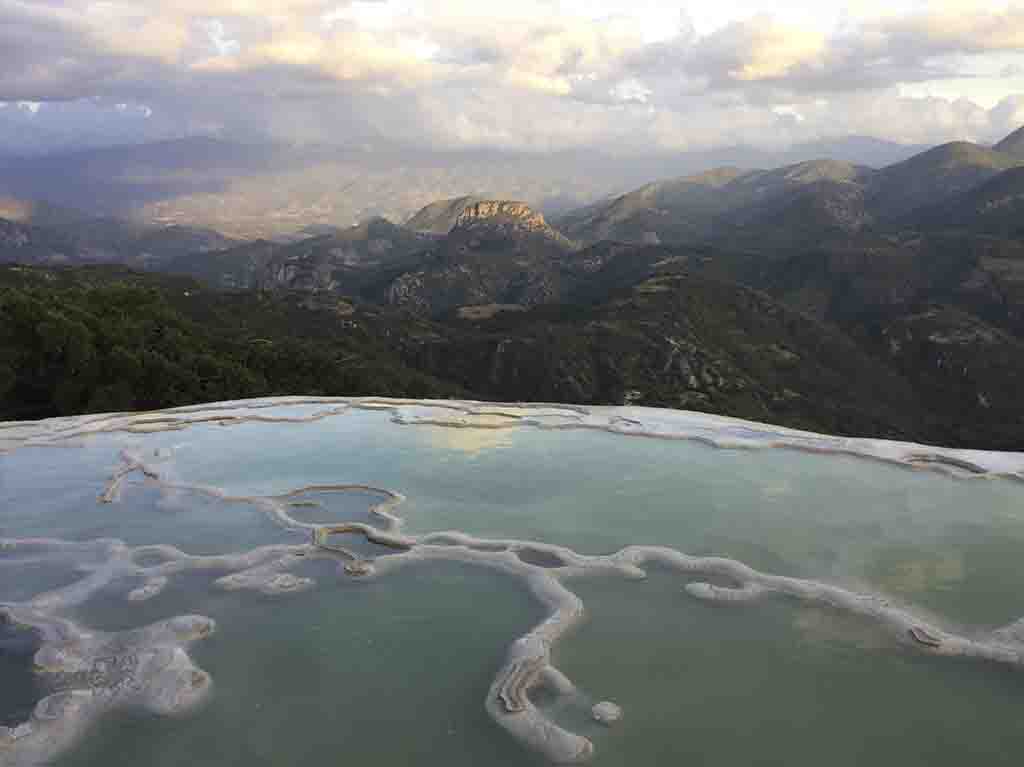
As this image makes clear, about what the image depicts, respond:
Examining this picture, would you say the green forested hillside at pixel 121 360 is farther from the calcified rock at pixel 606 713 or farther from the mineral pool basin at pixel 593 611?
the calcified rock at pixel 606 713

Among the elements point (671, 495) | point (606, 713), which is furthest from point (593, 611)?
point (671, 495)

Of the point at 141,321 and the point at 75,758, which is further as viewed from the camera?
the point at 141,321

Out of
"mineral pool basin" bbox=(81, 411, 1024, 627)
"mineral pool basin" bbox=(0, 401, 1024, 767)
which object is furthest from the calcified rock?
"mineral pool basin" bbox=(81, 411, 1024, 627)

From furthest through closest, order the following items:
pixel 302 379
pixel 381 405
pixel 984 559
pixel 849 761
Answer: pixel 302 379, pixel 381 405, pixel 984 559, pixel 849 761

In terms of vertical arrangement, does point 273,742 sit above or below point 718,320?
above

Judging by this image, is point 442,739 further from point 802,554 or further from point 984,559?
point 984,559

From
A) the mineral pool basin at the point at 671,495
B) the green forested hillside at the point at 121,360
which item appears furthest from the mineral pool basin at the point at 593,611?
the green forested hillside at the point at 121,360

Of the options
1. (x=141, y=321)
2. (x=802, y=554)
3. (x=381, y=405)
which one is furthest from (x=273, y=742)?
(x=141, y=321)

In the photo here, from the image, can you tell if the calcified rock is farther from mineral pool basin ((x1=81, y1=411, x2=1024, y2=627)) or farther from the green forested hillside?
the green forested hillside
